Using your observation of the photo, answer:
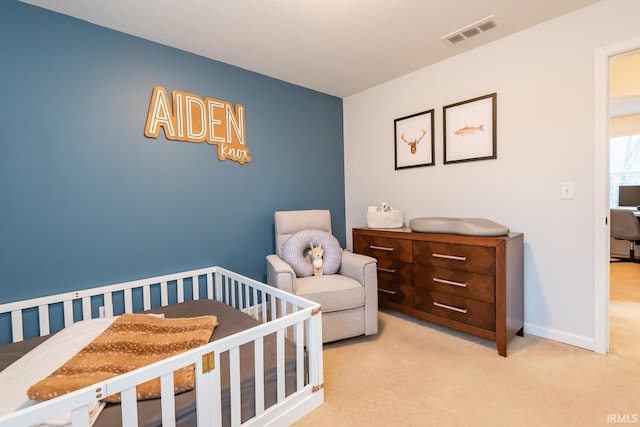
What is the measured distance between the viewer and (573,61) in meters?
1.97

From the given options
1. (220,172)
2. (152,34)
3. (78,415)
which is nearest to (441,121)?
(220,172)

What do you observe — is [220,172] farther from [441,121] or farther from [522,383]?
[522,383]

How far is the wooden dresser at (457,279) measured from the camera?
6.41 feet

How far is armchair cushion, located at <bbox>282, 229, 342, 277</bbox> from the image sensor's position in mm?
2424

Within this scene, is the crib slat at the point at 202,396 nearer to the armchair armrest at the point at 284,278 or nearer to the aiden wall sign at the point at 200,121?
the armchair armrest at the point at 284,278

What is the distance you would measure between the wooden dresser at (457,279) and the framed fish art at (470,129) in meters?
0.75

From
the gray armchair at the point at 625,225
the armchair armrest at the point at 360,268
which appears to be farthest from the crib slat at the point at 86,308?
the gray armchair at the point at 625,225

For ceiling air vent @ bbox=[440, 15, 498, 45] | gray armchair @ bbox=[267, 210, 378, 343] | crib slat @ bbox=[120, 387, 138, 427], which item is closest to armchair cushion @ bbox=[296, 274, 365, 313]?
gray armchair @ bbox=[267, 210, 378, 343]

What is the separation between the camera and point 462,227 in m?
2.12

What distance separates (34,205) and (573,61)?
11.4 ft

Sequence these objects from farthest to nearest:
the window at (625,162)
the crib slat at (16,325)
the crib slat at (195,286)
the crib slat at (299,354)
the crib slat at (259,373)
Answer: the window at (625,162)
the crib slat at (195,286)
the crib slat at (16,325)
the crib slat at (299,354)
the crib slat at (259,373)

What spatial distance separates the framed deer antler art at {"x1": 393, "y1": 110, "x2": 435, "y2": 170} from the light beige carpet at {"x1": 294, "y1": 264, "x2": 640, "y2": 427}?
154 cm

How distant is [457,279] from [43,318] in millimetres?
2642

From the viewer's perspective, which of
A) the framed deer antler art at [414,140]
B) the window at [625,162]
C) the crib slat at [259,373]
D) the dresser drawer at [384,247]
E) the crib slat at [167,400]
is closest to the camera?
the crib slat at [167,400]
